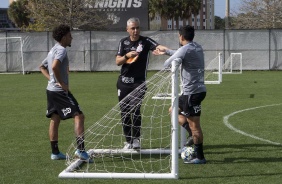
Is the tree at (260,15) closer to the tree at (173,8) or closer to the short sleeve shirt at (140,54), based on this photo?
the tree at (173,8)

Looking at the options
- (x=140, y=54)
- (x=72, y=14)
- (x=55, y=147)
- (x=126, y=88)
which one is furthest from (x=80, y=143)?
(x=72, y=14)

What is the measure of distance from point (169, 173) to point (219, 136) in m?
3.53

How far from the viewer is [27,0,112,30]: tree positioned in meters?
52.3

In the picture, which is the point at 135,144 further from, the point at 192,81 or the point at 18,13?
the point at 18,13

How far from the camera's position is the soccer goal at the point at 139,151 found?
7863 millimetres

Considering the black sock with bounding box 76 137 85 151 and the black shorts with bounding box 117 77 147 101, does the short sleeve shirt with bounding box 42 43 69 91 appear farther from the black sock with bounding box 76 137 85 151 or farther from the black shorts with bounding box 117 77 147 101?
the black shorts with bounding box 117 77 147 101

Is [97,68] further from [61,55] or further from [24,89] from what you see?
[61,55]

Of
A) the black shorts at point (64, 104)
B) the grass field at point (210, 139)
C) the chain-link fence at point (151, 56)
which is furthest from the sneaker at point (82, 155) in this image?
the chain-link fence at point (151, 56)

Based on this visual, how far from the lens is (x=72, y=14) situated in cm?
5222

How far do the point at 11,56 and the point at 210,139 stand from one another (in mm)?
30114

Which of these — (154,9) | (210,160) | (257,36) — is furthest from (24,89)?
(154,9)

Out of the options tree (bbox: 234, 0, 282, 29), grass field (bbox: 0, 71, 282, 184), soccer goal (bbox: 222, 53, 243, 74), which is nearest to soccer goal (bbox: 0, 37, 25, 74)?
soccer goal (bbox: 222, 53, 243, 74)

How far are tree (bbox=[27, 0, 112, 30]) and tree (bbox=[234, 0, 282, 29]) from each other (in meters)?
16.1

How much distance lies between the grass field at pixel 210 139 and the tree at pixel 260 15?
40.7 m
